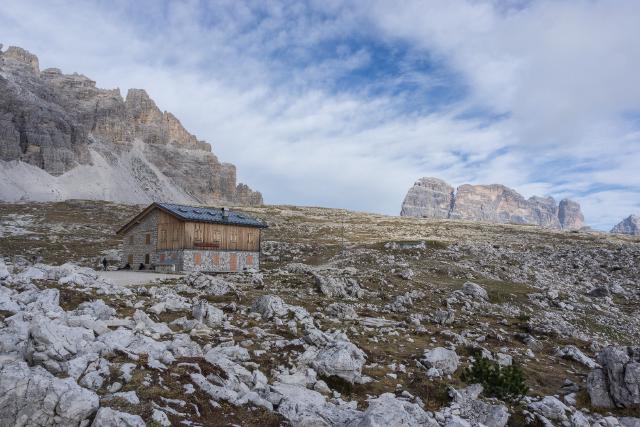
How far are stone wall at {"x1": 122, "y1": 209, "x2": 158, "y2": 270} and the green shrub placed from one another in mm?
37775

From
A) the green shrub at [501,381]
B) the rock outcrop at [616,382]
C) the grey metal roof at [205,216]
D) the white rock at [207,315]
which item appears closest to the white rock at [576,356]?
the rock outcrop at [616,382]

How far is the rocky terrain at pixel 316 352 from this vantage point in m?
10.1

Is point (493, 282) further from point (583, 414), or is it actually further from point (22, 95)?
point (22, 95)

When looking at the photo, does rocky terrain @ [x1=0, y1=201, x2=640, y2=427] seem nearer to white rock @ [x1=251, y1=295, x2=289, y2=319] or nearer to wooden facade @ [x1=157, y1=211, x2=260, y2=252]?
white rock @ [x1=251, y1=295, x2=289, y2=319]

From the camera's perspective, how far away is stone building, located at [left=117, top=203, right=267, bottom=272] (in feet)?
139

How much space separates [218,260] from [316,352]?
3061 centimetres

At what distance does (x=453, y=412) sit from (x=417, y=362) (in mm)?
4376

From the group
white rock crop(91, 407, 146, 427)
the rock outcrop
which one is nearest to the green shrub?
the rock outcrop

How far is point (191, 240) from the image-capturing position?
139 feet

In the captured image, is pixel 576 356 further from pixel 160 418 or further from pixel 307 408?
pixel 160 418

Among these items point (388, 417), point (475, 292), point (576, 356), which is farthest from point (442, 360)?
point (475, 292)

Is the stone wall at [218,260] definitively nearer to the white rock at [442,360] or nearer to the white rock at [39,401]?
the white rock at [442,360]

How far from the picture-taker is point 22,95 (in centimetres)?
17775

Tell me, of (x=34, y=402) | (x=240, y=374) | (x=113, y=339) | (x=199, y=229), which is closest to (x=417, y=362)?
(x=240, y=374)
